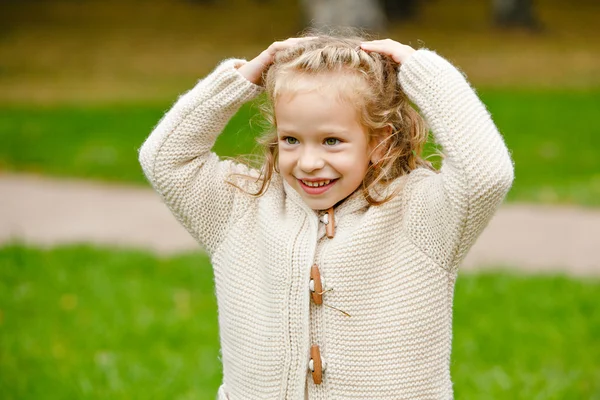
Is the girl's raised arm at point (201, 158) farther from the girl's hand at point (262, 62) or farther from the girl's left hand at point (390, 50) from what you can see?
the girl's left hand at point (390, 50)

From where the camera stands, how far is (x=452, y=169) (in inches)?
88.7

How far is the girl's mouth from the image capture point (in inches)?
93.3

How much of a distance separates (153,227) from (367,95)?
14.7 feet

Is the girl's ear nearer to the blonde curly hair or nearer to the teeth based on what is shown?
the blonde curly hair

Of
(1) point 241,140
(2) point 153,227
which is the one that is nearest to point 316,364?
(2) point 153,227

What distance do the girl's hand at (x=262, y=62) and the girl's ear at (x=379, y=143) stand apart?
305 millimetres

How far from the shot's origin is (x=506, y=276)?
521cm

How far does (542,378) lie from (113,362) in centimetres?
189

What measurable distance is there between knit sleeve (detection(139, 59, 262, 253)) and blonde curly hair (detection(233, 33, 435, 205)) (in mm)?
95

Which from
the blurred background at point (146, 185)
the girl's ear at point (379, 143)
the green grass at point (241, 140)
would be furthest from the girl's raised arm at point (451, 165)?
the green grass at point (241, 140)

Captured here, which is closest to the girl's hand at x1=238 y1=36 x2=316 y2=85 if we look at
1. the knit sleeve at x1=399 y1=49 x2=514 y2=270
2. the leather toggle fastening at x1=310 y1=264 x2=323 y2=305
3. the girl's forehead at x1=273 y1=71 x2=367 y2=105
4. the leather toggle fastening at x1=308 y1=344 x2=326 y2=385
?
the girl's forehead at x1=273 y1=71 x2=367 y2=105

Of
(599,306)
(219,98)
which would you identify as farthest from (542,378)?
(219,98)

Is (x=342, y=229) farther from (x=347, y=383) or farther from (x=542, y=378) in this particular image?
(x=542, y=378)

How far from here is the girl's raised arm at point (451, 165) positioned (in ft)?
7.30
